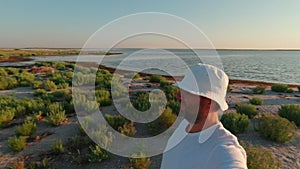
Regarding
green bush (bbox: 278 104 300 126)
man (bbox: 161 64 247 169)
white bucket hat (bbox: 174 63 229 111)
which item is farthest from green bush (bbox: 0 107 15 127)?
green bush (bbox: 278 104 300 126)

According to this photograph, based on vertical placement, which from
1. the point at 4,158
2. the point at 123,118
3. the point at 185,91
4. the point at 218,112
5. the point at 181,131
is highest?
the point at 185,91

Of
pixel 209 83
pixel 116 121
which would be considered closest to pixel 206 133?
pixel 209 83

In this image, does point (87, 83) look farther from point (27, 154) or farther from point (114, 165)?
point (114, 165)

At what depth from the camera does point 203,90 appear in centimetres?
157

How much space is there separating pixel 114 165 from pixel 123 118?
7.94 feet

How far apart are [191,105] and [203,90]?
168 mm

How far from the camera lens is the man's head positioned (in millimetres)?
1569

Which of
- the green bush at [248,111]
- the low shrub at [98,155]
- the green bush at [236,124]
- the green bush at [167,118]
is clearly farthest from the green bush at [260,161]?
the green bush at [248,111]

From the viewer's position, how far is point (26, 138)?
6969mm

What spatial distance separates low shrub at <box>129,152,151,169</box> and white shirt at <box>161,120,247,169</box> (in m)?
3.30

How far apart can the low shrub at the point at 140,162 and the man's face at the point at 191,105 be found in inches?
142

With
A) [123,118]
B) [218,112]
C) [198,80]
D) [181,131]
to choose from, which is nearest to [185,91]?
[198,80]

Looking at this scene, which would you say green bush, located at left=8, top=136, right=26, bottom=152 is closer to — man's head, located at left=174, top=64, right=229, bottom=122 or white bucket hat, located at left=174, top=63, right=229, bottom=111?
man's head, located at left=174, top=64, right=229, bottom=122

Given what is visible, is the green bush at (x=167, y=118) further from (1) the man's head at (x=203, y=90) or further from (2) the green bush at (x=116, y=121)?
(1) the man's head at (x=203, y=90)
